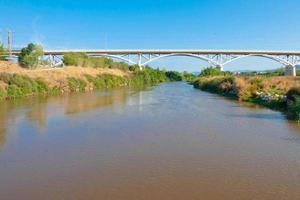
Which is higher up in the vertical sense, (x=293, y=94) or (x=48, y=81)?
(x=48, y=81)

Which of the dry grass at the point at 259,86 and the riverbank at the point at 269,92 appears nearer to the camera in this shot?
the riverbank at the point at 269,92

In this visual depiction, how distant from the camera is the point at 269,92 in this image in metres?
23.6

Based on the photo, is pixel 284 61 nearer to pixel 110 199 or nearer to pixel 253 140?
pixel 253 140

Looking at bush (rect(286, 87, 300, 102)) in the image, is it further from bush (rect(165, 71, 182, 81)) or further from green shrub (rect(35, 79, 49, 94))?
bush (rect(165, 71, 182, 81))

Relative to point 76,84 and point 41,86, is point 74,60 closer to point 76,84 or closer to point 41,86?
point 76,84

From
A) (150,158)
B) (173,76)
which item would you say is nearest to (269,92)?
(150,158)

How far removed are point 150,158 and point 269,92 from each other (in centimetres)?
1584

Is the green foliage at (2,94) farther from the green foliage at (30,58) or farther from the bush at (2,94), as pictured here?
the green foliage at (30,58)

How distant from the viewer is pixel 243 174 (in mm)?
8195

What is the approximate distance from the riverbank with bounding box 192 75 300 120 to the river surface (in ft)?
4.84

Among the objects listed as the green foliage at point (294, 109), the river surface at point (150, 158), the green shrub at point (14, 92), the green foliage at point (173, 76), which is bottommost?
the river surface at point (150, 158)

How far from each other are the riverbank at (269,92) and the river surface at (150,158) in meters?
1.48

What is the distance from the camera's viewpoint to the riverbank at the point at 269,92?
57.4 ft

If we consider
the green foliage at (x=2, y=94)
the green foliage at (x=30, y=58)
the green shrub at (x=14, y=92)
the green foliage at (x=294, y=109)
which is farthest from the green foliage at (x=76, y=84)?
the green foliage at (x=294, y=109)
